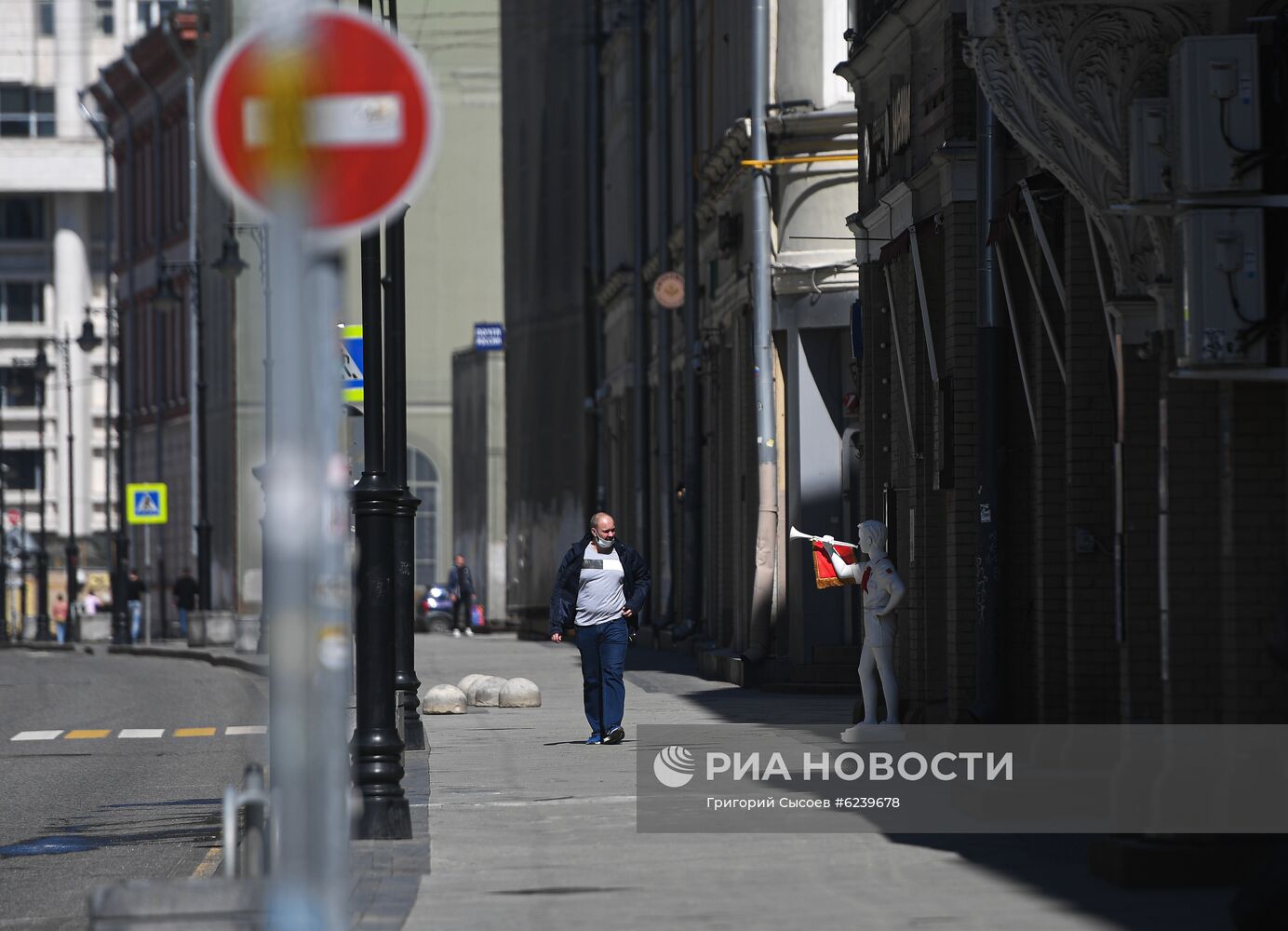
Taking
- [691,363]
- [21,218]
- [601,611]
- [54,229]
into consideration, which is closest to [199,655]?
[691,363]

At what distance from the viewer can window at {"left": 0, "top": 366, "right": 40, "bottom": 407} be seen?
116m

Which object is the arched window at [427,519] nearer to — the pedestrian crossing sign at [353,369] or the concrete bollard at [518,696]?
the concrete bollard at [518,696]

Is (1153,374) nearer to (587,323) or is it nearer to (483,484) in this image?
(587,323)

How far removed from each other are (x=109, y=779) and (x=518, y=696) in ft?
20.4

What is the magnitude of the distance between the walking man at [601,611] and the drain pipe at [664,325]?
18179 mm

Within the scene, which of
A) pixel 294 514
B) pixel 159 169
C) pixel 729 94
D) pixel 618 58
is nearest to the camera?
pixel 294 514

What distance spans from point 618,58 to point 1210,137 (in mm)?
34985

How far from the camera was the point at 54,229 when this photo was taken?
117312 millimetres

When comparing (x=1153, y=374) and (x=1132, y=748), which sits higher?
(x=1153, y=374)

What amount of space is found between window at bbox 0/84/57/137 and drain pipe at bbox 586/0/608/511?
72.1 metres

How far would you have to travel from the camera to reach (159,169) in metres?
83.9

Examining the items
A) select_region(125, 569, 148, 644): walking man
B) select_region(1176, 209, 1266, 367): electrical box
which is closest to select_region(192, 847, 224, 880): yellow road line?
select_region(1176, 209, 1266, 367): electrical box

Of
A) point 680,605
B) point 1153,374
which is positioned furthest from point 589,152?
point 1153,374

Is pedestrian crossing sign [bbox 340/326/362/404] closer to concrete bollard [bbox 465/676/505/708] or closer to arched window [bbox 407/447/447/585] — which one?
concrete bollard [bbox 465/676/505/708]
